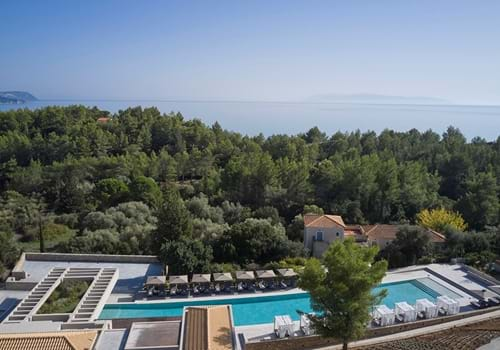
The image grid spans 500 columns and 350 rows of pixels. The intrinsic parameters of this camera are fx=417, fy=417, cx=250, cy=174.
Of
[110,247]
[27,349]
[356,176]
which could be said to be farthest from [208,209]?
[27,349]

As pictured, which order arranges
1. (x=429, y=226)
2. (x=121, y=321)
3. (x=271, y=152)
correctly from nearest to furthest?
(x=121, y=321), (x=429, y=226), (x=271, y=152)

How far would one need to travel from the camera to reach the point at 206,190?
34781mm

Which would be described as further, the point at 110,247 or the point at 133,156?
the point at 133,156

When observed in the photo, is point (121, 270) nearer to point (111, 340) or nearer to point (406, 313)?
point (111, 340)

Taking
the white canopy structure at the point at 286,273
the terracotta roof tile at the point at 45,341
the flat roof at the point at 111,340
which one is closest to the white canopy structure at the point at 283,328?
the white canopy structure at the point at 286,273

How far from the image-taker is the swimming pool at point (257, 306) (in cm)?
1612

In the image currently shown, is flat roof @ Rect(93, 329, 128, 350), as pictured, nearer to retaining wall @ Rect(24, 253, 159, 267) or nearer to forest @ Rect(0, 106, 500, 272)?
forest @ Rect(0, 106, 500, 272)

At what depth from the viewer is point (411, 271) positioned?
2078 centimetres

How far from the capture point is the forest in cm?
2236

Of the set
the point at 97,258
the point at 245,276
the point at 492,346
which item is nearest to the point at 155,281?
the point at 245,276

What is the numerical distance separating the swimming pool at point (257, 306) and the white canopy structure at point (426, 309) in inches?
69.3

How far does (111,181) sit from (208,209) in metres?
9.36

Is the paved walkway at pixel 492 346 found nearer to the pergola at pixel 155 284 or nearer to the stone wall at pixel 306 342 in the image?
the stone wall at pixel 306 342

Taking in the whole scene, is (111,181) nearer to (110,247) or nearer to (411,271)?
(110,247)
